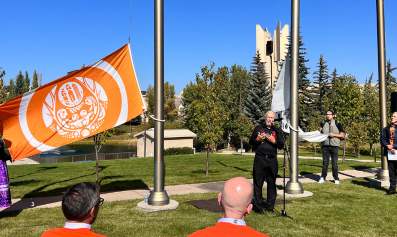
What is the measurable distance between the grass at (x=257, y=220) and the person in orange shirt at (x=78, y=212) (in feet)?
10.9

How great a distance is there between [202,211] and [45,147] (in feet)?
11.2

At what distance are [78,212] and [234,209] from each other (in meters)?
1.04

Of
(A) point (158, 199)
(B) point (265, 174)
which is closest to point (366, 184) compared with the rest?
(B) point (265, 174)

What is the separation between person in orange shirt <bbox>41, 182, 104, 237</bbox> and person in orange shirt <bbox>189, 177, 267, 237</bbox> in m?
0.70

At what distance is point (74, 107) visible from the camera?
7391 millimetres

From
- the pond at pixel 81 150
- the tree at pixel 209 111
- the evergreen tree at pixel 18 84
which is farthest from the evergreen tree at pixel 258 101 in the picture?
the evergreen tree at pixel 18 84

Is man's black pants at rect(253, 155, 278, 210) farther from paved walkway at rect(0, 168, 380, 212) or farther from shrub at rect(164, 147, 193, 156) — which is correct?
shrub at rect(164, 147, 193, 156)

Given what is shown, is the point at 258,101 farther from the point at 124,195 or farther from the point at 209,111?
the point at 124,195

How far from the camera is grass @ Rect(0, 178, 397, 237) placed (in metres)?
5.66

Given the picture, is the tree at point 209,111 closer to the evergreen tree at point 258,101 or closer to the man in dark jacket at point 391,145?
the man in dark jacket at point 391,145

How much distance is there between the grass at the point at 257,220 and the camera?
5660 millimetres

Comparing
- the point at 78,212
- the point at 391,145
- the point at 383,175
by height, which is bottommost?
the point at 383,175

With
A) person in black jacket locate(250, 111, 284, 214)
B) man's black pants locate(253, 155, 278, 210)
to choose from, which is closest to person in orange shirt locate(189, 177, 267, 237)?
person in black jacket locate(250, 111, 284, 214)

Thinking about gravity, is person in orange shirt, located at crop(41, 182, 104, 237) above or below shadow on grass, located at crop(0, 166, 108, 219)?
above
